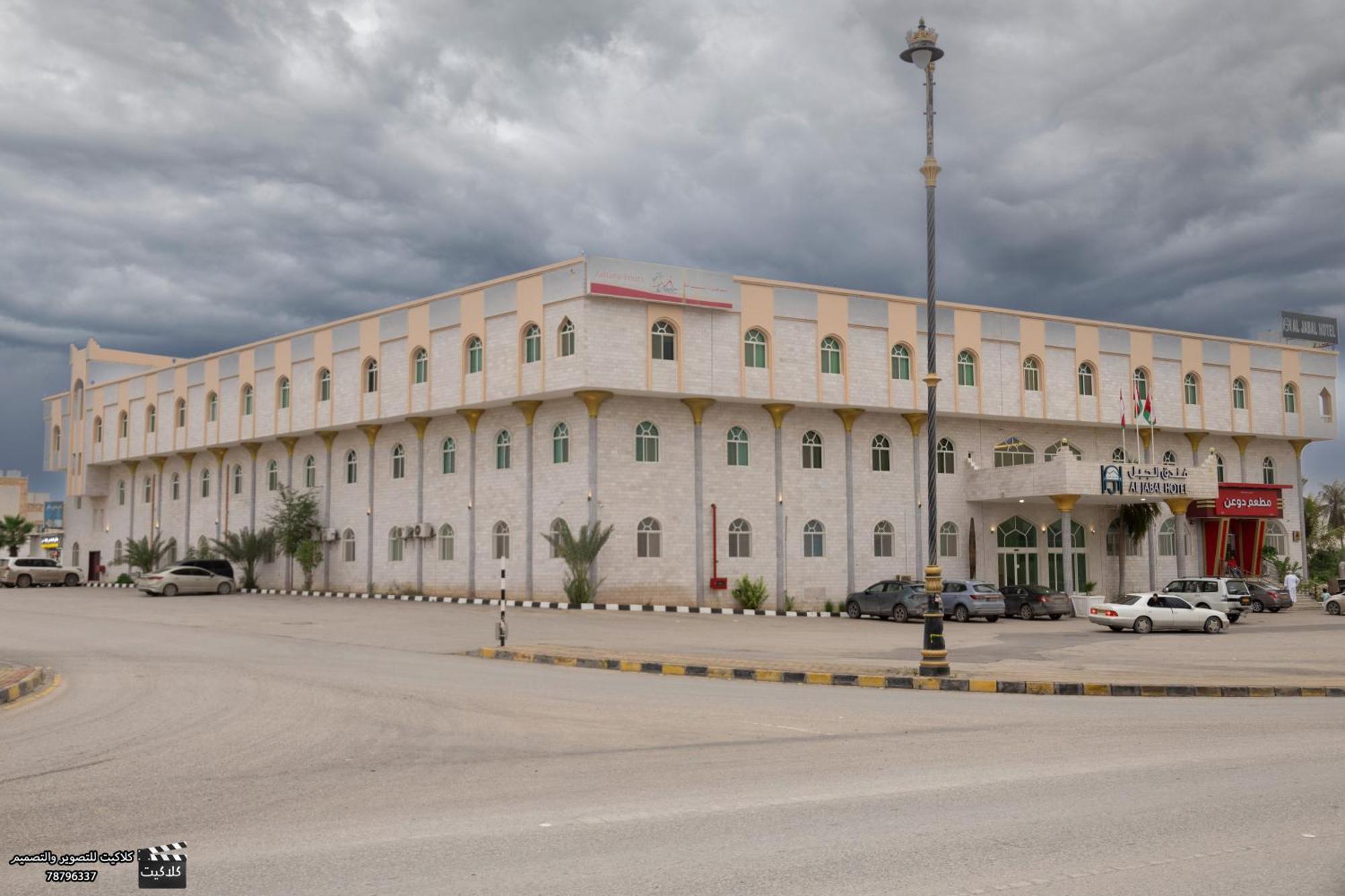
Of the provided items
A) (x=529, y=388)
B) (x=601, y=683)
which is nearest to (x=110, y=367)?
(x=529, y=388)

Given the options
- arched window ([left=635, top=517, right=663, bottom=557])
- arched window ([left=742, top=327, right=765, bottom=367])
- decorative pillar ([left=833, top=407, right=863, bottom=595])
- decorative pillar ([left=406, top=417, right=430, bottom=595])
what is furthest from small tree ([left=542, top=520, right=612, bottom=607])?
decorative pillar ([left=833, top=407, right=863, bottom=595])

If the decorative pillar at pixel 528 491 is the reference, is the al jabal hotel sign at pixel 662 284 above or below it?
above

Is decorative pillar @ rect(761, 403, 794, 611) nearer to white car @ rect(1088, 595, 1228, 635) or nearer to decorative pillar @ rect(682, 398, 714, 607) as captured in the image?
decorative pillar @ rect(682, 398, 714, 607)

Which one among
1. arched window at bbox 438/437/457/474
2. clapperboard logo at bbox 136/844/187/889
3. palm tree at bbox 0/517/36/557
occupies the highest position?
arched window at bbox 438/437/457/474

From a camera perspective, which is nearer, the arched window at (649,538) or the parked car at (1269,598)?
the arched window at (649,538)

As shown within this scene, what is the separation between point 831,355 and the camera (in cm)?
4284

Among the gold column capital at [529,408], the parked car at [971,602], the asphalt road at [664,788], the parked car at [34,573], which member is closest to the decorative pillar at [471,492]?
the gold column capital at [529,408]

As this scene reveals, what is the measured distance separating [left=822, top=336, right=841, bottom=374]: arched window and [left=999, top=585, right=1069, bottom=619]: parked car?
1000 cm

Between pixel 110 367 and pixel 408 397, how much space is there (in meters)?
31.3

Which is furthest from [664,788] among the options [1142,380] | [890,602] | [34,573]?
[34,573]

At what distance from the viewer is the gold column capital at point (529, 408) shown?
4031 centimetres

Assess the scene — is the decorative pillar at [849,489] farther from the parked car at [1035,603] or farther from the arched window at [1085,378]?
the arched window at [1085,378]

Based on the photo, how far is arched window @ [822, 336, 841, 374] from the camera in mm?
42656

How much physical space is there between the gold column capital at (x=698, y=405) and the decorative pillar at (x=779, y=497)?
2.64 metres
